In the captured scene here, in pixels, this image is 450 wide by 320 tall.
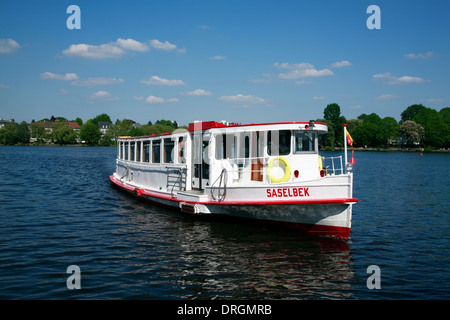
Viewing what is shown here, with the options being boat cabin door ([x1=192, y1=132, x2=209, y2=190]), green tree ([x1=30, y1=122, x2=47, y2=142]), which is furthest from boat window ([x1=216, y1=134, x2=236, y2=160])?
green tree ([x1=30, y1=122, x2=47, y2=142])

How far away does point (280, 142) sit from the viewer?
43.3 ft

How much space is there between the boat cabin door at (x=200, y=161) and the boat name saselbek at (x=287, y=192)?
337cm

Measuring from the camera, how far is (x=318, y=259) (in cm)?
1046

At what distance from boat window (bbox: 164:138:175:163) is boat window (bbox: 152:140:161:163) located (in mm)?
683

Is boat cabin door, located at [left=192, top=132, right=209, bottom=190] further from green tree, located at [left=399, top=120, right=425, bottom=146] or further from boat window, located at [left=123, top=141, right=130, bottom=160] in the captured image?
green tree, located at [left=399, top=120, right=425, bottom=146]

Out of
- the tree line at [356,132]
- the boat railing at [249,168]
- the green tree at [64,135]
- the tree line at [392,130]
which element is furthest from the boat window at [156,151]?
the green tree at [64,135]

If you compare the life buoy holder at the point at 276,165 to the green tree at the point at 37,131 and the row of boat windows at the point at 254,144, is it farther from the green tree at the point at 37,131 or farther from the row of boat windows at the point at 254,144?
the green tree at the point at 37,131

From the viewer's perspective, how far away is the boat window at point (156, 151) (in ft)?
57.6

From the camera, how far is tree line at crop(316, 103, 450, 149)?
379ft

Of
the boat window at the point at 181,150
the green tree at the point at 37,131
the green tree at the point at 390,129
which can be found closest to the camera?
the boat window at the point at 181,150

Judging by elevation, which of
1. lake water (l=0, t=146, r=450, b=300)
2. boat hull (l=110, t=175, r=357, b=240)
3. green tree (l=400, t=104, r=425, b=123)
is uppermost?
green tree (l=400, t=104, r=425, b=123)

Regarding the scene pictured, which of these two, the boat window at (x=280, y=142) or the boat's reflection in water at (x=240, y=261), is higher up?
the boat window at (x=280, y=142)

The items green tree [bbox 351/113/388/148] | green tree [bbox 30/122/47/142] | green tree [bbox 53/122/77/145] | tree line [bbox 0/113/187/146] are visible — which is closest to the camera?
green tree [bbox 351/113/388/148]
